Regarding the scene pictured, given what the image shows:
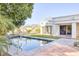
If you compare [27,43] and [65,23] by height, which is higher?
[65,23]

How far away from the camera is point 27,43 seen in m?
4.83

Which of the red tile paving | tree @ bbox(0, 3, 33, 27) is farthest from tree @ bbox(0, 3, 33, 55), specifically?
the red tile paving

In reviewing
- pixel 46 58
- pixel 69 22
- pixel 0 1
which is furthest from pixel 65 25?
pixel 0 1

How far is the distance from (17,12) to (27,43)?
0.80 m

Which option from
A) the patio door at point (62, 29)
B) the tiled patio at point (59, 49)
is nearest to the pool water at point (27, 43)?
the tiled patio at point (59, 49)

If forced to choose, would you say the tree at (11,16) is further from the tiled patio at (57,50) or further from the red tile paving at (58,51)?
the red tile paving at (58,51)

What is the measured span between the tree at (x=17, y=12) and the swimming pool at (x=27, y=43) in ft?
1.24

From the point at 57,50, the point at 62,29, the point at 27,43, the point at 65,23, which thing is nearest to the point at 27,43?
the point at 27,43

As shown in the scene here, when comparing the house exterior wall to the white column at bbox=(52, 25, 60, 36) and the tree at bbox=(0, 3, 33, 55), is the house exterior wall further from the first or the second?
the tree at bbox=(0, 3, 33, 55)

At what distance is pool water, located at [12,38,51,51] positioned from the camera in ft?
15.7

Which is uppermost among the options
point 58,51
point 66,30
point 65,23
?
point 65,23

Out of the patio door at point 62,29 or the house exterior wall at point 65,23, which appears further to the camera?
the patio door at point 62,29

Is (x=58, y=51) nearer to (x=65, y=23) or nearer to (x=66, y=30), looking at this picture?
(x=66, y=30)

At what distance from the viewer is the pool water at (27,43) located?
4.79 m
